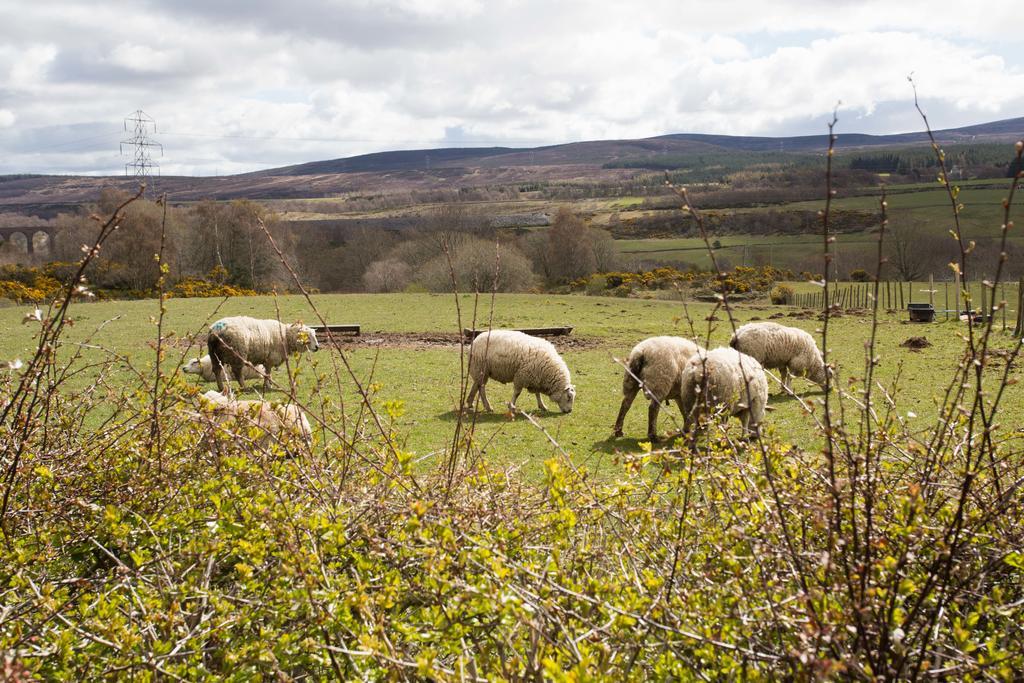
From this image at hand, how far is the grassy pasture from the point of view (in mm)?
→ 11844

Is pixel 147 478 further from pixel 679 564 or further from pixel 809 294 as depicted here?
pixel 809 294

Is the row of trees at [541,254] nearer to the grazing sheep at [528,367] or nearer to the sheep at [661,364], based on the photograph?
the grazing sheep at [528,367]

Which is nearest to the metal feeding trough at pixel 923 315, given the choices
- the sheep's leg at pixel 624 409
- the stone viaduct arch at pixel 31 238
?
the sheep's leg at pixel 624 409

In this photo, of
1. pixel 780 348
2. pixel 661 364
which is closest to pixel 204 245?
pixel 780 348

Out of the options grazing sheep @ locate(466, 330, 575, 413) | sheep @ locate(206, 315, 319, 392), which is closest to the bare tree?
sheep @ locate(206, 315, 319, 392)

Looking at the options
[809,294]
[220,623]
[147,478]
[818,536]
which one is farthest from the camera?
[809,294]

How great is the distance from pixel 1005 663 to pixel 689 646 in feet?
3.23

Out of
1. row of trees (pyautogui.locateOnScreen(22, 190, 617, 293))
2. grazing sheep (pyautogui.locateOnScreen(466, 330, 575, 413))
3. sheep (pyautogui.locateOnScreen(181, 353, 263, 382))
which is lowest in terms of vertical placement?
sheep (pyautogui.locateOnScreen(181, 353, 263, 382))

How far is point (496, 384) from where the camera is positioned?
18.1 meters

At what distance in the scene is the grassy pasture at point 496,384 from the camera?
1184cm

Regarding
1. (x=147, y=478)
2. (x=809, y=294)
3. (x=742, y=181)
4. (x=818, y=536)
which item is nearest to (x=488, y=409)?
(x=147, y=478)

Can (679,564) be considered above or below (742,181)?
below

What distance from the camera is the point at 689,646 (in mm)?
2629

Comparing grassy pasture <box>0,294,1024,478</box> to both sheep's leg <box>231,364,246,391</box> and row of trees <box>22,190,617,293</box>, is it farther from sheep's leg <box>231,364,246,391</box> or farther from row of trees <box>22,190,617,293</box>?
row of trees <box>22,190,617,293</box>
